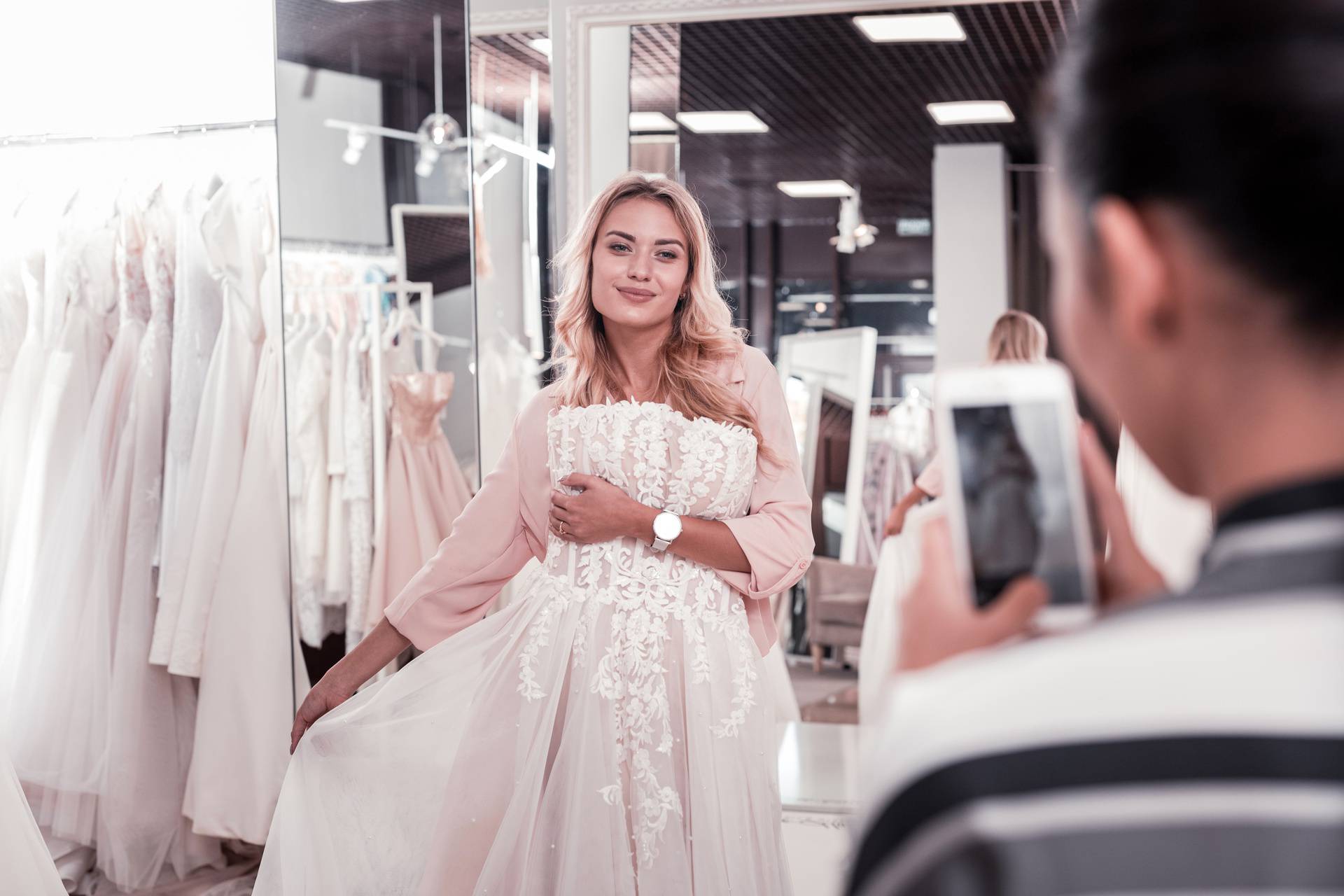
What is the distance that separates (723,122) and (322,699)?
5373 millimetres

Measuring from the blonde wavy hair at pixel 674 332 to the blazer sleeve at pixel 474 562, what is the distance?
0.14 m

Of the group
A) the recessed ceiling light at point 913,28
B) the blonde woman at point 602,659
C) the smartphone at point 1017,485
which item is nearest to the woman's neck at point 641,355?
the blonde woman at point 602,659

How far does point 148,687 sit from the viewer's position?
317cm

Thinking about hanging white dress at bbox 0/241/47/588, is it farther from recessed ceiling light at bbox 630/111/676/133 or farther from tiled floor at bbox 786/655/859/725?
tiled floor at bbox 786/655/859/725

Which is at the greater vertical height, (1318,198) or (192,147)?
(192,147)

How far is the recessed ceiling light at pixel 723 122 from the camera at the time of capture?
6441 millimetres

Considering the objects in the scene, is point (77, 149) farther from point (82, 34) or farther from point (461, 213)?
point (461, 213)

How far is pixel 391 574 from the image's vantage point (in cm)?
319

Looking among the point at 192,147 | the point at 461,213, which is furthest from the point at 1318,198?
the point at 192,147

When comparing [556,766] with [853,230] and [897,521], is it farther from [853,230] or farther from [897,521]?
[853,230]

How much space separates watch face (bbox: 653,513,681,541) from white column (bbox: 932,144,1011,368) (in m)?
4.40

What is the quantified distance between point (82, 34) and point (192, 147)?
59 cm

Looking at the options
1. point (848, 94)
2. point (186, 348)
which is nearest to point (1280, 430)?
point (186, 348)

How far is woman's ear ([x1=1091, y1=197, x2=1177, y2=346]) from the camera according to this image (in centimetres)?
50
